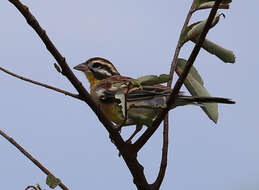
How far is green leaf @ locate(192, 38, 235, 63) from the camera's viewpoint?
331 cm

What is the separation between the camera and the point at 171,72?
11.5 ft

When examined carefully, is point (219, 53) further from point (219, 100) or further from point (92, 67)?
point (92, 67)

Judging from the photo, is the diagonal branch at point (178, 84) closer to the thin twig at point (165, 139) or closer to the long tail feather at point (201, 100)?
the thin twig at point (165, 139)

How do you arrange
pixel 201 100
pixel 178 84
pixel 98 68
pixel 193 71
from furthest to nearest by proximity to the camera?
1. pixel 98 68
2. pixel 193 71
3. pixel 201 100
4. pixel 178 84

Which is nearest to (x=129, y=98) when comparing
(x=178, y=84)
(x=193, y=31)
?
(x=193, y=31)

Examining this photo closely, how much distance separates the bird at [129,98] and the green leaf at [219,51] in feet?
0.92

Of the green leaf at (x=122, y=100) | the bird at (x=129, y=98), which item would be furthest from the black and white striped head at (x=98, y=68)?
the green leaf at (x=122, y=100)

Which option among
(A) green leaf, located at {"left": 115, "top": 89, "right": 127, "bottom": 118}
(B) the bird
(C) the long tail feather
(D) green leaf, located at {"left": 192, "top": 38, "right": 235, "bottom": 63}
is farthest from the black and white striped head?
(A) green leaf, located at {"left": 115, "top": 89, "right": 127, "bottom": 118}

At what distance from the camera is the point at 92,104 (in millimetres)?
2855

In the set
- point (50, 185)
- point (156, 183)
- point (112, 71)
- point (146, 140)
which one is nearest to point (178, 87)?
point (146, 140)

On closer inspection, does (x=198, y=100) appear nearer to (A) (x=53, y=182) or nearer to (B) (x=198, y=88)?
(B) (x=198, y=88)

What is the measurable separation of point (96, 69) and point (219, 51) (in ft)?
9.91

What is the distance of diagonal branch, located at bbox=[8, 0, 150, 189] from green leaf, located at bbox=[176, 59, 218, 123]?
28.1 inches

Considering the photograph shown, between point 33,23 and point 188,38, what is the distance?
1155mm
